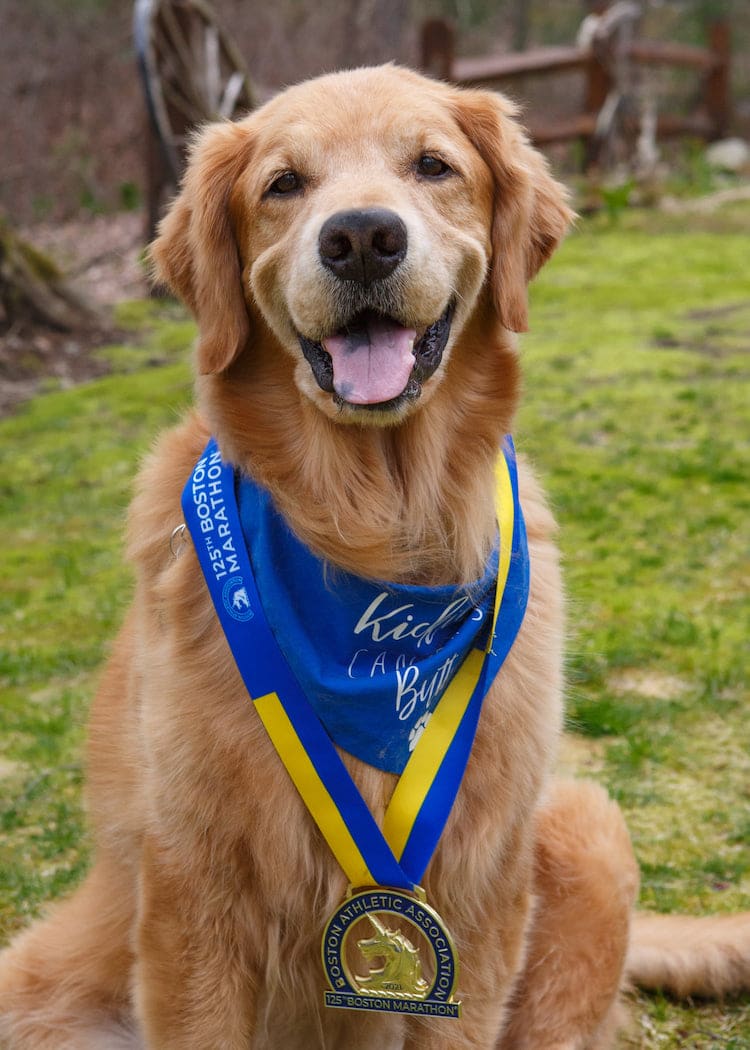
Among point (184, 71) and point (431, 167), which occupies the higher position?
point (431, 167)

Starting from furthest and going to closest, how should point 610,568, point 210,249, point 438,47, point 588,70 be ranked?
1. point 588,70
2. point 438,47
3. point 610,568
4. point 210,249

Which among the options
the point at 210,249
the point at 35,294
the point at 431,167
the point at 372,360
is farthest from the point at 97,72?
the point at 372,360

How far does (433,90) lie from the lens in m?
2.85

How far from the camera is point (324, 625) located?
8.56ft

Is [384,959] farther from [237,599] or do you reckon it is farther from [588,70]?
[588,70]

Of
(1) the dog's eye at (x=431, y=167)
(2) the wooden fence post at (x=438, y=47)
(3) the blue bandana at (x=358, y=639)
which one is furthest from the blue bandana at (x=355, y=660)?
(2) the wooden fence post at (x=438, y=47)

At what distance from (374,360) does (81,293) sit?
320 inches

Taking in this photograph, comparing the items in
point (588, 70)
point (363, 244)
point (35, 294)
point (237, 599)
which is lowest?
point (35, 294)

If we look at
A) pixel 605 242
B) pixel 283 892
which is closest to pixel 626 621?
pixel 283 892

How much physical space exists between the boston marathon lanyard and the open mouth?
34 cm

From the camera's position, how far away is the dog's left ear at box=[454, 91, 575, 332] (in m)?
2.79

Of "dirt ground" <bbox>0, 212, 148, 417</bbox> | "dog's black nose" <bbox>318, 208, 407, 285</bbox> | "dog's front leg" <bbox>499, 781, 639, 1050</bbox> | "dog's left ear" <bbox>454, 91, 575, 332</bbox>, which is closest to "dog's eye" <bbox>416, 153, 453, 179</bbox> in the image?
"dog's left ear" <bbox>454, 91, 575, 332</bbox>

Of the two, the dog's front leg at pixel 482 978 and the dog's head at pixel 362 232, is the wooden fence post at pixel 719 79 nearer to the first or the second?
the dog's head at pixel 362 232

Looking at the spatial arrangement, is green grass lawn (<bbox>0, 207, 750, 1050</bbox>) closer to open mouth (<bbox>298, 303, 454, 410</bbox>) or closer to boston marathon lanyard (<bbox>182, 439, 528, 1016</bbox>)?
boston marathon lanyard (<bbox>182, 439, 528, 1016</bbox>)
